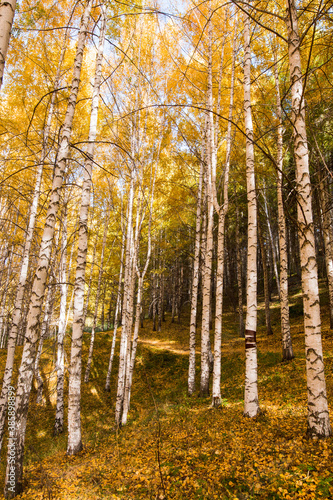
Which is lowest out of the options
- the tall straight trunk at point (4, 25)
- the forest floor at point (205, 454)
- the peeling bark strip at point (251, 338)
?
the forest floor at point (205, 454)

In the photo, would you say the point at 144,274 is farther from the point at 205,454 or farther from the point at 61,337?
the point at 205,454

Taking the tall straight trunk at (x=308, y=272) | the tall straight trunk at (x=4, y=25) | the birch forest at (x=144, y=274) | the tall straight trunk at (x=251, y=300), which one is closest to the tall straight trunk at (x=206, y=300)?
the birch forest at (x=144, y=274)

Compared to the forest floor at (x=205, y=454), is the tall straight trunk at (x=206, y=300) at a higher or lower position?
higher

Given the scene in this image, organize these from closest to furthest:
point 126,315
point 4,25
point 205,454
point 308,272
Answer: point 4,25
point 308,272
point 205,454
point 126,315

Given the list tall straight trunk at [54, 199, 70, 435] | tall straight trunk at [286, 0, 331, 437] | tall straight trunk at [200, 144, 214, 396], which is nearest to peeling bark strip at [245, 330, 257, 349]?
tall straight trunk at [286, 0, 331, 437]

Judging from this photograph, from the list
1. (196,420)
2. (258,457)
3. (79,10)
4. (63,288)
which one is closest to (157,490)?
(258,457)

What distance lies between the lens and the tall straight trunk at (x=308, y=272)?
3213mm

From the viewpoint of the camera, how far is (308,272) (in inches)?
134

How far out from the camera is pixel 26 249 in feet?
20.4

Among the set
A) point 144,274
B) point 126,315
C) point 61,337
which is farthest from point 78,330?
point 61,337

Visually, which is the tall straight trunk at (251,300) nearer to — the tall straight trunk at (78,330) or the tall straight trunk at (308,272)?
the tall straight trunk at (308,272)

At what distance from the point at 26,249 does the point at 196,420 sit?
5.48 metres

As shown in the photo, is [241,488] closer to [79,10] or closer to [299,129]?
[299,129]

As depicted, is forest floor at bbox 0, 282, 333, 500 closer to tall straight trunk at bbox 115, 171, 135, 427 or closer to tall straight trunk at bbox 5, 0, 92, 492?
tall straight trunk at bbox 5, 0, 92, 492
